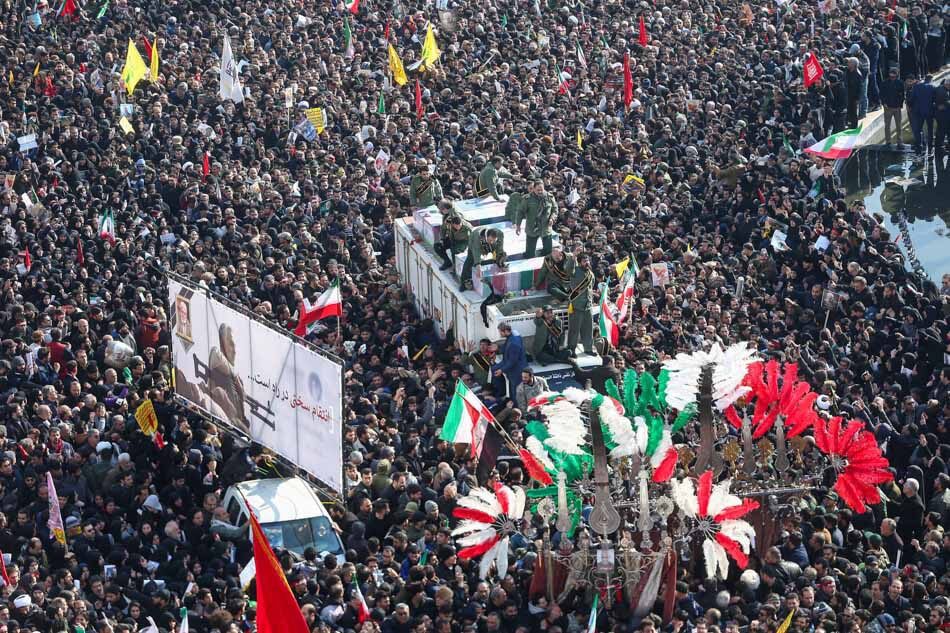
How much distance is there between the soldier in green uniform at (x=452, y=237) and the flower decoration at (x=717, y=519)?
8703mm

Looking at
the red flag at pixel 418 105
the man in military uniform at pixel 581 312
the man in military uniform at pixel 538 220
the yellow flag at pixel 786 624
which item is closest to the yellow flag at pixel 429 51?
the red flag at pixel 418 105

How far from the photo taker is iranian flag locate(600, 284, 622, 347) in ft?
88.9

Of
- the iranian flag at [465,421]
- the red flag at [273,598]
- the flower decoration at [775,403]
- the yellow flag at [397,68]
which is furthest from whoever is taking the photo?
the yellow flag at [397,68]

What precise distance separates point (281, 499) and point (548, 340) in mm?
5192

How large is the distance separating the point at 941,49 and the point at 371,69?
11.7 metres

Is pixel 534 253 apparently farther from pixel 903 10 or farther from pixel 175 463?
pixel 903 10

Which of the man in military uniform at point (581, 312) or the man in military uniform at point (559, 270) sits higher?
the man in military uniform at point (559, 270)

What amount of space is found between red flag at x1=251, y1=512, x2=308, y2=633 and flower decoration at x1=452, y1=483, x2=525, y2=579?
17.7 ft

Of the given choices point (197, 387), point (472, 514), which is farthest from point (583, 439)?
point (197, 387)

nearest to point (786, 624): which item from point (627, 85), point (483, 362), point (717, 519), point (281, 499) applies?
point (717, 519)

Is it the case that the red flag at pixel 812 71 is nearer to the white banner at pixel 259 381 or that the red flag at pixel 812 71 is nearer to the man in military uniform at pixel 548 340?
the man in military uniform at pixel 548 340

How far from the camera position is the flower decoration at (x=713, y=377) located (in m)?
22.6

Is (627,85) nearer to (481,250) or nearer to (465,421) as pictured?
(481,250)

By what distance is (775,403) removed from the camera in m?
23.2
